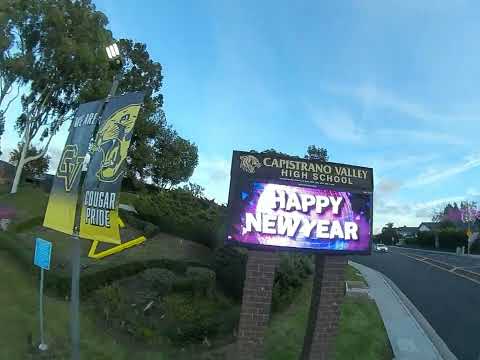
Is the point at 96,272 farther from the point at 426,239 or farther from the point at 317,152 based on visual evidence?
the point at 426,239

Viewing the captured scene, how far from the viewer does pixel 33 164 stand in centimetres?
5144

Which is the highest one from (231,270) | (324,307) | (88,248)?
(88,248)

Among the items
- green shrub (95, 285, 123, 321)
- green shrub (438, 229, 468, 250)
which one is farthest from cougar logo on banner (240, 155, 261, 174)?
green shrub (438, 229, 468, 250)

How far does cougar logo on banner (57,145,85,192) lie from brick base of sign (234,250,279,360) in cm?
399

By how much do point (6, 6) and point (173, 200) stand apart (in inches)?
749

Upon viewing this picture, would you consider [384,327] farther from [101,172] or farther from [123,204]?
[123,204]

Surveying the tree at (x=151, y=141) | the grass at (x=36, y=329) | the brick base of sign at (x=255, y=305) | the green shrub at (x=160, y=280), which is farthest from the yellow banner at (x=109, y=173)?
the tree at (x=151, y=141)

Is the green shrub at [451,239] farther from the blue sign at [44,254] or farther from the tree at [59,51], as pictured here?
the blue sign at [44,254]

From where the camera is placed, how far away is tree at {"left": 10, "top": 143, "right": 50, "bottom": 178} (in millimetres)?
49559

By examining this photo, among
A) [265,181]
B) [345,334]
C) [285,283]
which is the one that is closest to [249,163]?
[265,181]

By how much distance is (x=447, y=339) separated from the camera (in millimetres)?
Result: 15562

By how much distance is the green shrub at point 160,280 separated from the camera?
14.9m

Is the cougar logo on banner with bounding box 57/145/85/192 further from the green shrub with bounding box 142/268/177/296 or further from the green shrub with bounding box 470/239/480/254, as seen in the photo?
the green shrub with bounding box 470/239/480/254

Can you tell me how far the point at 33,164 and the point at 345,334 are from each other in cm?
4633
